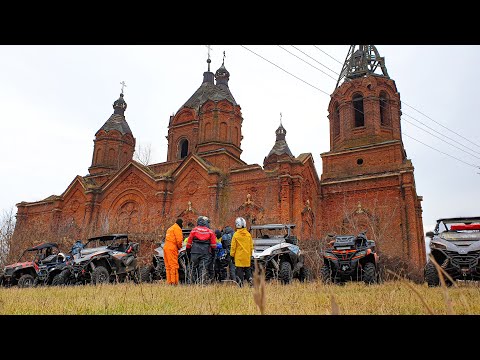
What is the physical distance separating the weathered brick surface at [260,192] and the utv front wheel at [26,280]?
5910 millimetres

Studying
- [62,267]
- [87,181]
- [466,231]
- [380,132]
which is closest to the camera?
[466,231]

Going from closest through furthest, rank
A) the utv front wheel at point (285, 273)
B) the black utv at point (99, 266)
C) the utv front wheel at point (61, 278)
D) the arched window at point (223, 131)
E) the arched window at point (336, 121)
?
the utv front wheel at point (285, 273)
the black utv at point (99, 266)
the utv front wheel at point (61, 278)
the arched window at point (336, 121)
the arched window at point (223, 131)

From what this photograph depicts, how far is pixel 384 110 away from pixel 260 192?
11.2m

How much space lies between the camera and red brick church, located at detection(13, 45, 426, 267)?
21.3 metres

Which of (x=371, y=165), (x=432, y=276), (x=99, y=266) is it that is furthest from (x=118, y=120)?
Result: (x=432, y=276)

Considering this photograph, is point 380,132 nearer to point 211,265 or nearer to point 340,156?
point 340,156

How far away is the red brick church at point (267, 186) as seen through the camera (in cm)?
2128

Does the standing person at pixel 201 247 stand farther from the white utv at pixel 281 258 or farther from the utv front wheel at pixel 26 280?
the utv front wheel at pixel 26 280

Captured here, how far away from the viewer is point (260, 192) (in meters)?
21.9

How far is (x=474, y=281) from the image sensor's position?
9055 millimetres

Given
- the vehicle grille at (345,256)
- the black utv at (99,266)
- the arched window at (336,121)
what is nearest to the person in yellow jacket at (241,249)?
the vehicle grille at (345,256)
